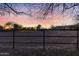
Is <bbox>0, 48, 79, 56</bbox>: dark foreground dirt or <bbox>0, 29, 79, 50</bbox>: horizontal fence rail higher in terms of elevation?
<bbox>0, 29, 79, 50</bbox>: horizontal fence rail

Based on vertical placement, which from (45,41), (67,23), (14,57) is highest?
(67,23)

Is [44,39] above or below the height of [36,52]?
above

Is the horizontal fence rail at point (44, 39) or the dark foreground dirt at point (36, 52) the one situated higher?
the horizontal fence rail at point (44, 39)

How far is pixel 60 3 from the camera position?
13.0 ft

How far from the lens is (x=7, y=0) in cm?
393

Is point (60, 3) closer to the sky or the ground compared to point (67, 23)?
closer to the sky

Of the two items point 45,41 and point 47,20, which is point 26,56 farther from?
point 47,20

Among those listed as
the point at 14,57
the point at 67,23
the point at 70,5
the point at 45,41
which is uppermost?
the point at 70,5

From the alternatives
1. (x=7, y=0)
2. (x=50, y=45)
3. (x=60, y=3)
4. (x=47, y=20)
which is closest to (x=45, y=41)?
(x=50, y=45)

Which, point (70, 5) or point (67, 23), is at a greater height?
point (70, 5)

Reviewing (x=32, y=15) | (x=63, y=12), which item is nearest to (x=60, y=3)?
(x=63, y=12)

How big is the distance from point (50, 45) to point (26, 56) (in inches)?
18.3

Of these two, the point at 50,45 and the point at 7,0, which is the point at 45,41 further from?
the point at 7,0

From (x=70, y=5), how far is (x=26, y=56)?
116 centimetres
